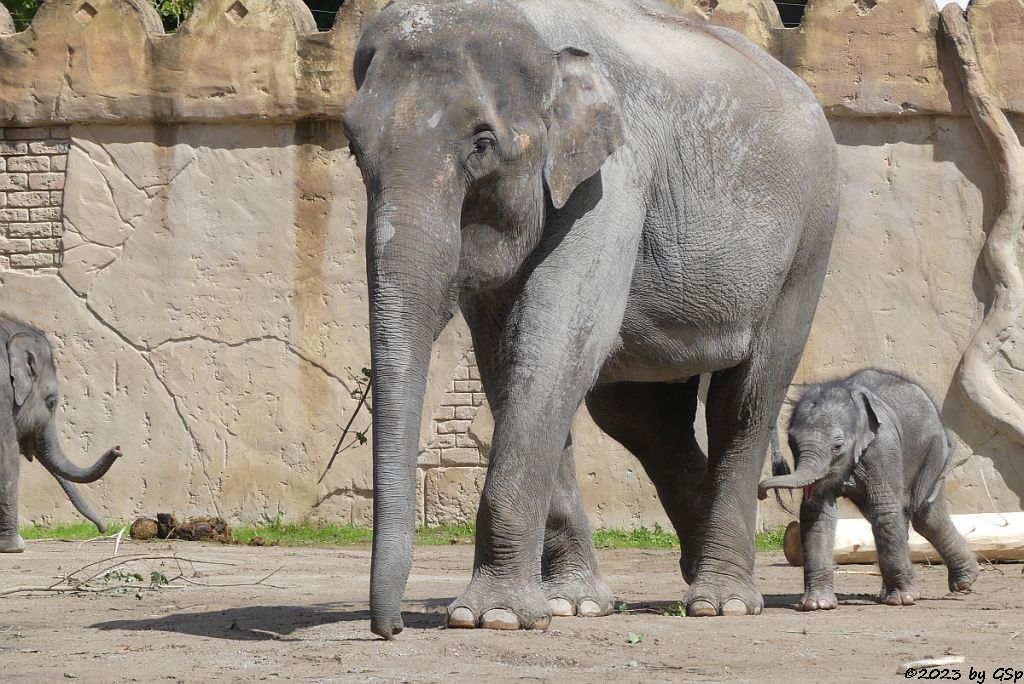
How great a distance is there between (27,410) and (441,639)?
5452 mm

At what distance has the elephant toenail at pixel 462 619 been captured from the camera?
4.74 m

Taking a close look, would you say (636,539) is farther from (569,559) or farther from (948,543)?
(569,559)

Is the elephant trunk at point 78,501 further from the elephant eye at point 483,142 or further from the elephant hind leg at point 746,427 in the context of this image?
the elephant eye at point 483,142

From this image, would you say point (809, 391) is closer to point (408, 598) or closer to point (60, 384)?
point (408, 598)

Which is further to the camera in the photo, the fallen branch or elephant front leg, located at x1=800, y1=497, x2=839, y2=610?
the fallen branch

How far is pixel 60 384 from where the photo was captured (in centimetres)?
1081

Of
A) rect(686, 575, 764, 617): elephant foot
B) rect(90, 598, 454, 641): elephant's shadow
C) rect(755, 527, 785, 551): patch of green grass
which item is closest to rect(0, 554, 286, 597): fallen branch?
rect(90, 598, 454, 641): elephant's shadow

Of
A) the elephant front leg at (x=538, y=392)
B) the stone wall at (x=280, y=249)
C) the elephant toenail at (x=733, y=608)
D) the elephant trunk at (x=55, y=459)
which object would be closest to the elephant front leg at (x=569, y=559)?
the elephant toenail at (x=733, y=608)

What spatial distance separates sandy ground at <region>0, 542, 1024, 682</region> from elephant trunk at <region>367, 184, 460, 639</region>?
0.42m

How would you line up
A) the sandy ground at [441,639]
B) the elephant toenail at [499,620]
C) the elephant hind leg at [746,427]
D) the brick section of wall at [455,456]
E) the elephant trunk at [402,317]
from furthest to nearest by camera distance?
the brick section of wall at [455,456] < the elephant hind leg at [746,427] < the elephant toenail at [499,620] < the elephant trunk at [402,317] < the sandy ground at [441,639]

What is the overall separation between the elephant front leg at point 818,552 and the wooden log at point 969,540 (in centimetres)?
211

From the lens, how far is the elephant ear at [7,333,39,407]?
9.10 metres

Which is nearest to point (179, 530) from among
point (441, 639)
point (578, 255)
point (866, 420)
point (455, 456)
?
point (455, 456)

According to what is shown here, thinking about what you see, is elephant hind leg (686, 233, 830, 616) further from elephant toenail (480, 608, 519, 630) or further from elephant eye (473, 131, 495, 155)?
elephant eye (473, 131, 495, 155)
